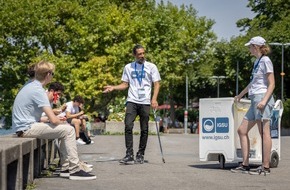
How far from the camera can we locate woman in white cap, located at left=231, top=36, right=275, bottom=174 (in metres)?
12.2

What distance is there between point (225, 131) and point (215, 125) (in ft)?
0.70

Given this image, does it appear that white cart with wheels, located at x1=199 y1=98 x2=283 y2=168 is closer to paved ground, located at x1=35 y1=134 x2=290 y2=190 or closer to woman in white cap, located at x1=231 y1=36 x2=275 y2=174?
paved ground, located at x1=35 y1=134 x2=290 y2=190

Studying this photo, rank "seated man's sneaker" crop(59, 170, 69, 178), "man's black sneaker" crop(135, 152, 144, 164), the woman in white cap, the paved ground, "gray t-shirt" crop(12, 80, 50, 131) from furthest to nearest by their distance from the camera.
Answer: "man's black sneaker" crop(135, 152, 144, 164) < the woman in white cap < "seated man's sneaker" crop(59, 170, 69, 178) < "gray t-shirt" crop(12, 80, 50, 131) < the paved ground

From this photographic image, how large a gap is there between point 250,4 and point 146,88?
59.4 m

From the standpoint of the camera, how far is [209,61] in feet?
284

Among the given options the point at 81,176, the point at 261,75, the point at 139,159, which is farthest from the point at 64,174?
the point at 261,75

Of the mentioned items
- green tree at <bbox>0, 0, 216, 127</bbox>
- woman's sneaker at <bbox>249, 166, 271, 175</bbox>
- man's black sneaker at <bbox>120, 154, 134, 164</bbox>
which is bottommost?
woman's sneaker at <bbox>249, 166, 271, 175</bbox>

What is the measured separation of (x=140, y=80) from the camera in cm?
1444

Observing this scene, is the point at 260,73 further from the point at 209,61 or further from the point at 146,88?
the point at 209,61

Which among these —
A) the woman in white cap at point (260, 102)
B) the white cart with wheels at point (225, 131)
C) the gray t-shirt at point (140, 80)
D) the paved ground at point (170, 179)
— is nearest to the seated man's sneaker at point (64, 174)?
the paved ground at point (170, 179)

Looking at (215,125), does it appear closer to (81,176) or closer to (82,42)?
(81,176)

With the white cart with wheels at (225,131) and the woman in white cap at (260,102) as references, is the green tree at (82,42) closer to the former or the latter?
the white cart with wheels at (225,131)

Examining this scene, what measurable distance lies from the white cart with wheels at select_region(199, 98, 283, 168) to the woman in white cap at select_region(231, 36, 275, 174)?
656mm

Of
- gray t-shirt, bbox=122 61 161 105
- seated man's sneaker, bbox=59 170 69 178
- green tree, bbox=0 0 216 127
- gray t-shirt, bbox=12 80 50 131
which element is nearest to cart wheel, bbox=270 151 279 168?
gray t-shirt, bbox=122 61 161 105
